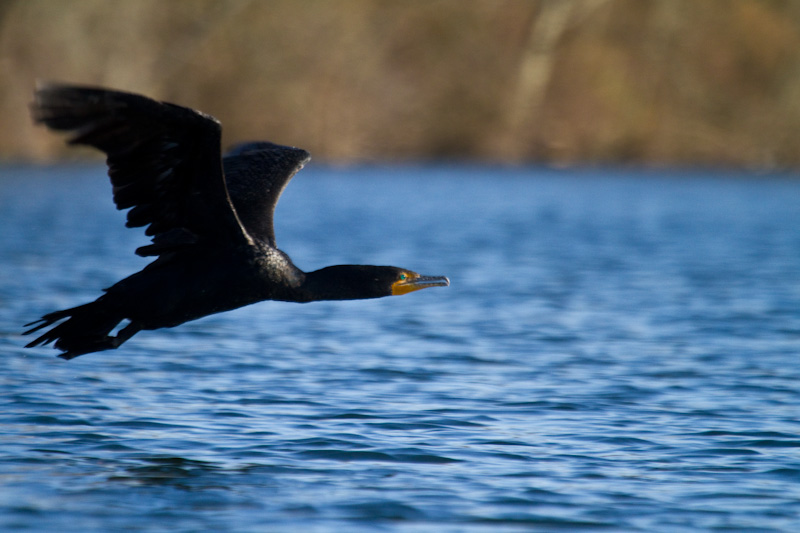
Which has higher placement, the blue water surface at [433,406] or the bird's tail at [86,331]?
the bird's tail at [86,331]

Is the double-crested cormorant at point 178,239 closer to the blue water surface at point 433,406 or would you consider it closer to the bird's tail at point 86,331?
the bird's tail at point 86,331

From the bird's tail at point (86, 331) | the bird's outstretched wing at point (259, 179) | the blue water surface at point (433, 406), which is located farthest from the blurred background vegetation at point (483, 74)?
the bird's tail at point (86, 331)

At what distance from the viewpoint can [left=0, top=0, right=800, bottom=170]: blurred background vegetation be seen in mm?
44438

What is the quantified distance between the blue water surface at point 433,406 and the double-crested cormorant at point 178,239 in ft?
2.45

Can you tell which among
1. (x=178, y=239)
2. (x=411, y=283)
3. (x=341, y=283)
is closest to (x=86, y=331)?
(x=178, y=239)

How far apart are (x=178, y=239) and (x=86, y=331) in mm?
791

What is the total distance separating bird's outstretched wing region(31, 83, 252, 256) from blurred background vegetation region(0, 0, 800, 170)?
119ft

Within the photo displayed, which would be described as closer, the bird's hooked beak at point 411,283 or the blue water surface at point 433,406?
the blue water surface at point 433,406

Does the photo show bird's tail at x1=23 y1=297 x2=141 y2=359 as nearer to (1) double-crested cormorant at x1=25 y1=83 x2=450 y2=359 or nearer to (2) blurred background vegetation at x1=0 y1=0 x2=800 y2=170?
(1) double-crested cormorant at x1=25 y1=83 x2=450 y2=359

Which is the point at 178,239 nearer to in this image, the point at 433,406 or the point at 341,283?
the point at 341,283

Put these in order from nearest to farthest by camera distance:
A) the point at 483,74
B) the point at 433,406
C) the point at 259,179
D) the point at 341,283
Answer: the point at 341,283
the point at 433,406
the point at 259,179
the point at 483,74

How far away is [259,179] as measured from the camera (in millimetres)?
8039

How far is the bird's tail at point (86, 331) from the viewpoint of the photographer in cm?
685

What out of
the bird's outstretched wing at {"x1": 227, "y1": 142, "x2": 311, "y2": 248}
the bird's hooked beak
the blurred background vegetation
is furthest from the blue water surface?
the blurred background vegetation
